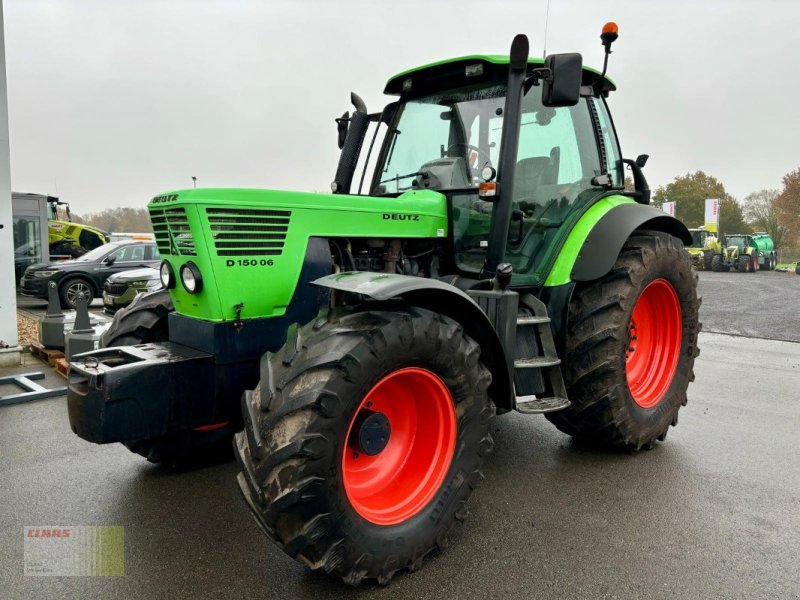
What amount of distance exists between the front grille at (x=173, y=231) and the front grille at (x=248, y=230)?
135mm

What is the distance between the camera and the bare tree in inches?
1731

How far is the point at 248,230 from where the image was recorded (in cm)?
271

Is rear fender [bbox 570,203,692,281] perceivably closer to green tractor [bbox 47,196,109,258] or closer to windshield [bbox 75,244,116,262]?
windshield [bbox 75,244,116,262]

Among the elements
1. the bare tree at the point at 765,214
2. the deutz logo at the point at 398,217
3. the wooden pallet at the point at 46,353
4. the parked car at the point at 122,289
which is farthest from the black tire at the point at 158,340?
the bare tree at the point at 765,214

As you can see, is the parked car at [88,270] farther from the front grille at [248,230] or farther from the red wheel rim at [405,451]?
the red wheel rim at [405,451]

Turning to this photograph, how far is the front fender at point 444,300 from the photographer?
2.44 metres

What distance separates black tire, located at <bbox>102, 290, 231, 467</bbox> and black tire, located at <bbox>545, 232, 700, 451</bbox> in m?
2.09

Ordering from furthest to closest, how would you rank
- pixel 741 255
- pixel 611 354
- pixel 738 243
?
1. pixel 738 243
2. pixel 741 255
3. pixel 611 354

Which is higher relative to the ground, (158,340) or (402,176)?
(402,176)

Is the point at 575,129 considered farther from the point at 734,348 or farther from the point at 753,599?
the point at 734,348

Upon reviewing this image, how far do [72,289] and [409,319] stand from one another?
12.1 meters

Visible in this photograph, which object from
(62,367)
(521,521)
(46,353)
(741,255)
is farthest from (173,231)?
(741,255)

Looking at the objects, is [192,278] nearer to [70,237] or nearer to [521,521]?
[521,521]

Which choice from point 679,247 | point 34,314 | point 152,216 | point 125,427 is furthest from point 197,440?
point 34,314
